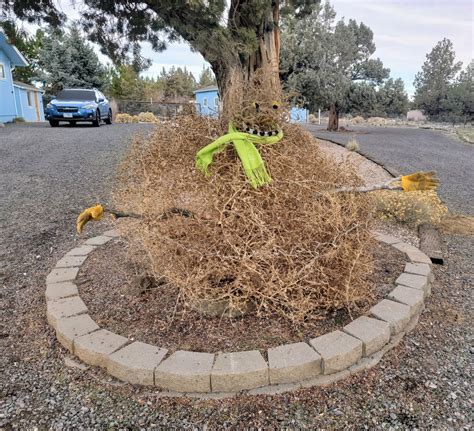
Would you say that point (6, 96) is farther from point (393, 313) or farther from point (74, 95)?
point (393, 313)

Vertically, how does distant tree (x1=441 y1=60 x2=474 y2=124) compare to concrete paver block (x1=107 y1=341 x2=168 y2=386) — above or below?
above

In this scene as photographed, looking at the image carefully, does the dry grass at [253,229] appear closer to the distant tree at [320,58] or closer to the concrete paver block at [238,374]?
the concrete paver block at [238,374]

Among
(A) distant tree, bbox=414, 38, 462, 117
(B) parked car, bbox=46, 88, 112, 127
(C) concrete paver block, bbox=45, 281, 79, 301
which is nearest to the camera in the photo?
(C) concrete paver block, bbox=45, 281, 79, 301

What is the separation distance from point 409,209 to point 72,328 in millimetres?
3187

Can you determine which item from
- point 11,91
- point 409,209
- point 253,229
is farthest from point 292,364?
point 11,91

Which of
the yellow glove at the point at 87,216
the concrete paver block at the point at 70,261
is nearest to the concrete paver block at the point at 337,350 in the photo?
the yellow glove at the point at 87,216

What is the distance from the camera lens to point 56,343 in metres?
1.92

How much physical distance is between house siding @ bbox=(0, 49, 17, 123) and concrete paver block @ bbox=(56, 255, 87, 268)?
14.5 meters

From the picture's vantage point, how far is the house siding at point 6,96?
578 inches

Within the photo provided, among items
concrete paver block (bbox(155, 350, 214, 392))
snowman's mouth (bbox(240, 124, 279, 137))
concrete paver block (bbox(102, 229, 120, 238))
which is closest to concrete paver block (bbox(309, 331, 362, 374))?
concrete paver block (bbox(155, 350, 214, 392))

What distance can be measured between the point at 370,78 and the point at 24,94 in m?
15.5

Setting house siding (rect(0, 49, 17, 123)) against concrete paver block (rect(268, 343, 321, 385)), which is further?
house siding (rect(0, 49, 17, 123))

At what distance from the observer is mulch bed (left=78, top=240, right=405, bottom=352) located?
1.80 m

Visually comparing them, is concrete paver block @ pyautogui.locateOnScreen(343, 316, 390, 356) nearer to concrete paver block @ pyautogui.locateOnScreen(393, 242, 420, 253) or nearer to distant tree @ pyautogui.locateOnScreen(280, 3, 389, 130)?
concrete paver block @ pyautogui.locateOnScreen(393, 242, 420, 253)
